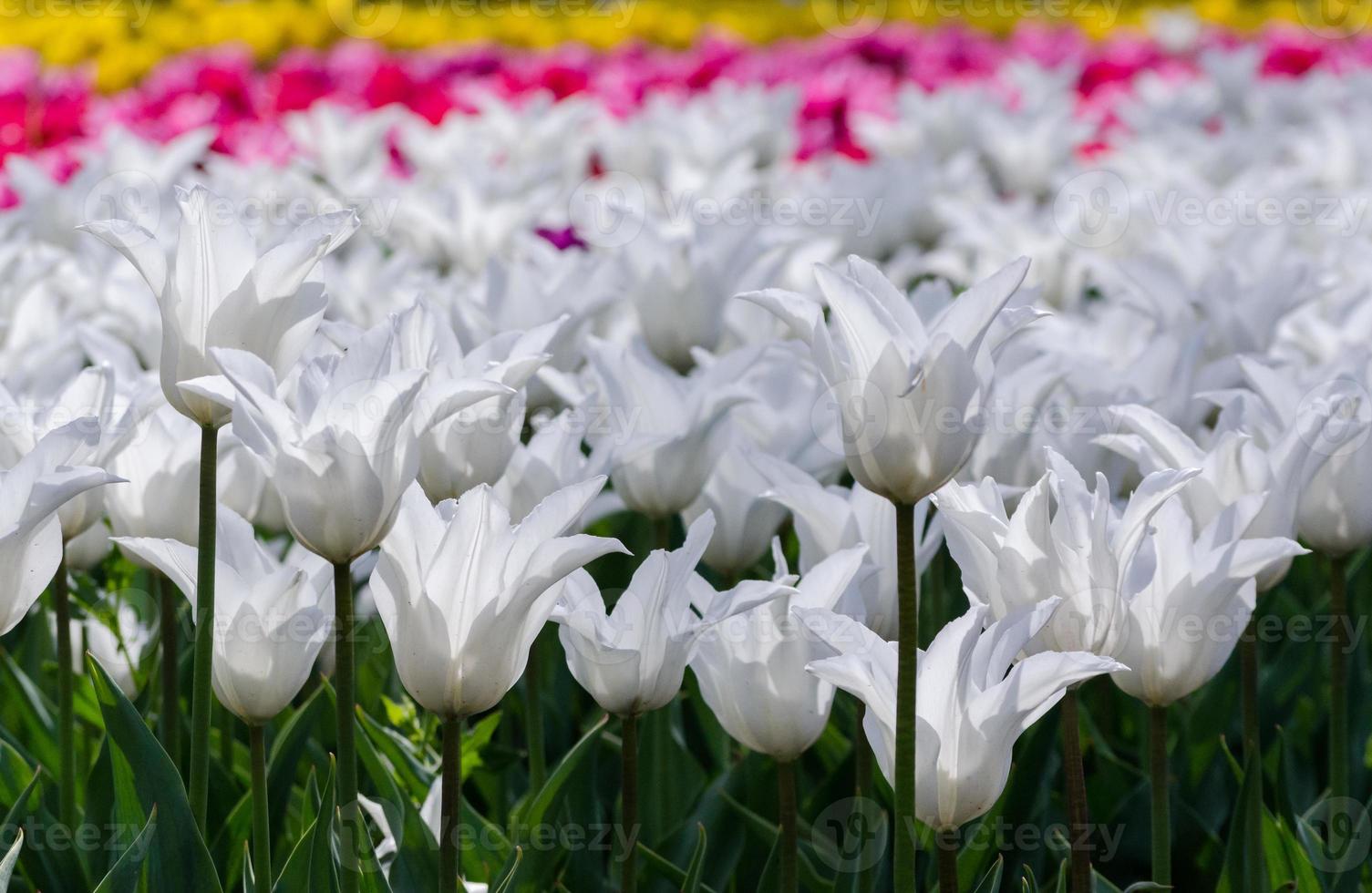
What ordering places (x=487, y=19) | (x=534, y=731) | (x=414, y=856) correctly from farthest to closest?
(x=487, y=19) → (x=534, y=731) → (x=414, y=856)

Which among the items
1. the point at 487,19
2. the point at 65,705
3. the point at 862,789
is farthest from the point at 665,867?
the point at 487,19

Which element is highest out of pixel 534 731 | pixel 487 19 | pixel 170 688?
pixel 170 688

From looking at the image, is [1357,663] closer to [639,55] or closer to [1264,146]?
[1264,146]

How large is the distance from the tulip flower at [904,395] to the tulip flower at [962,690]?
53 millimetres

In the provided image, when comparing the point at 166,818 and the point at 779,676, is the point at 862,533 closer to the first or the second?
the point at 779,676

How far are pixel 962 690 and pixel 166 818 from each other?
80 cm

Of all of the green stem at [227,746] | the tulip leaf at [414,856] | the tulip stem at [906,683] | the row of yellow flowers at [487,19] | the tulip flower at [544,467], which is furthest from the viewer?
the row of yellow flowers at [487,19]

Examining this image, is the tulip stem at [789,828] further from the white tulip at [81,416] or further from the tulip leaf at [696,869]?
the white tulip at [81,416]

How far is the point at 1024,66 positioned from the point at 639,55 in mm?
2781

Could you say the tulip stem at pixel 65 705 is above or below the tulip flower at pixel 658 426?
below

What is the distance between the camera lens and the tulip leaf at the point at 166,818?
151 cm

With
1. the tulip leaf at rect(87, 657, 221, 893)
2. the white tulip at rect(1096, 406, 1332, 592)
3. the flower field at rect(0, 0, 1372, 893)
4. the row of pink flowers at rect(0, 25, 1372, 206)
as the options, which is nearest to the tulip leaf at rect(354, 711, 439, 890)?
the flower field at rect(0, 0, 1372, 893)

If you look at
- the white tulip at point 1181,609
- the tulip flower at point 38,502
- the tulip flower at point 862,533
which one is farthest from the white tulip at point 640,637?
the tulip flower at point 38,502

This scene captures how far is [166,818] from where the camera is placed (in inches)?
60.1
